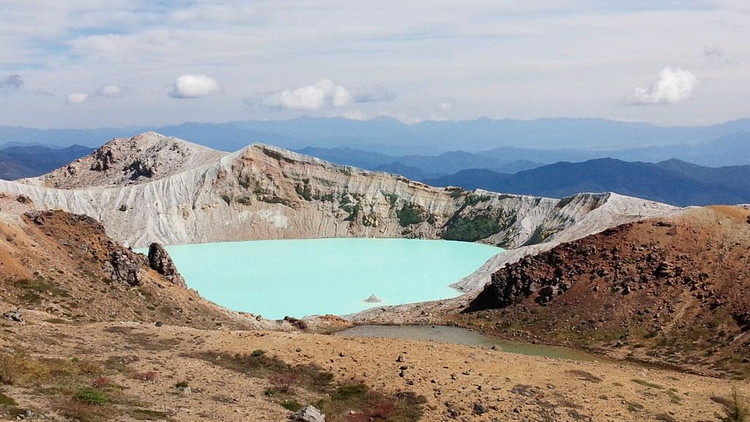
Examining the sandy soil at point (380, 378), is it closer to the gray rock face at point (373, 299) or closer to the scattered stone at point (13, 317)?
the scattered stone at point (13, 317)

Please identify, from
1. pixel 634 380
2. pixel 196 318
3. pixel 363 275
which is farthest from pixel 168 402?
pixel 363 275

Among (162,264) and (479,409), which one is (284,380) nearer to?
(479,409)

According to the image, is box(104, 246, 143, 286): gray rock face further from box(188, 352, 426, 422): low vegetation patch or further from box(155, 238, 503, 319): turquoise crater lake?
box(188, 352, 426, 422): low vegetation patch

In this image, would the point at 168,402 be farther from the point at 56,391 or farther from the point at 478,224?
the point at 478,224

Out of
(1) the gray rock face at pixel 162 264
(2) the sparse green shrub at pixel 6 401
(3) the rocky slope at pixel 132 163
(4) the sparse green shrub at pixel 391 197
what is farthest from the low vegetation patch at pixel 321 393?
(3) the rocky slope at pixel 132 163

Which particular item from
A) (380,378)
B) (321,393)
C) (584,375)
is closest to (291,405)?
(321,393)

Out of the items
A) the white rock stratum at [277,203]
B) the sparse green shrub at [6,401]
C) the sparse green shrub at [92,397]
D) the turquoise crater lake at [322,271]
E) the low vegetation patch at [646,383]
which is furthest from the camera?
the white rock stratum at [277,203]

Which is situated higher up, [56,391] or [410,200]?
[410,200]
